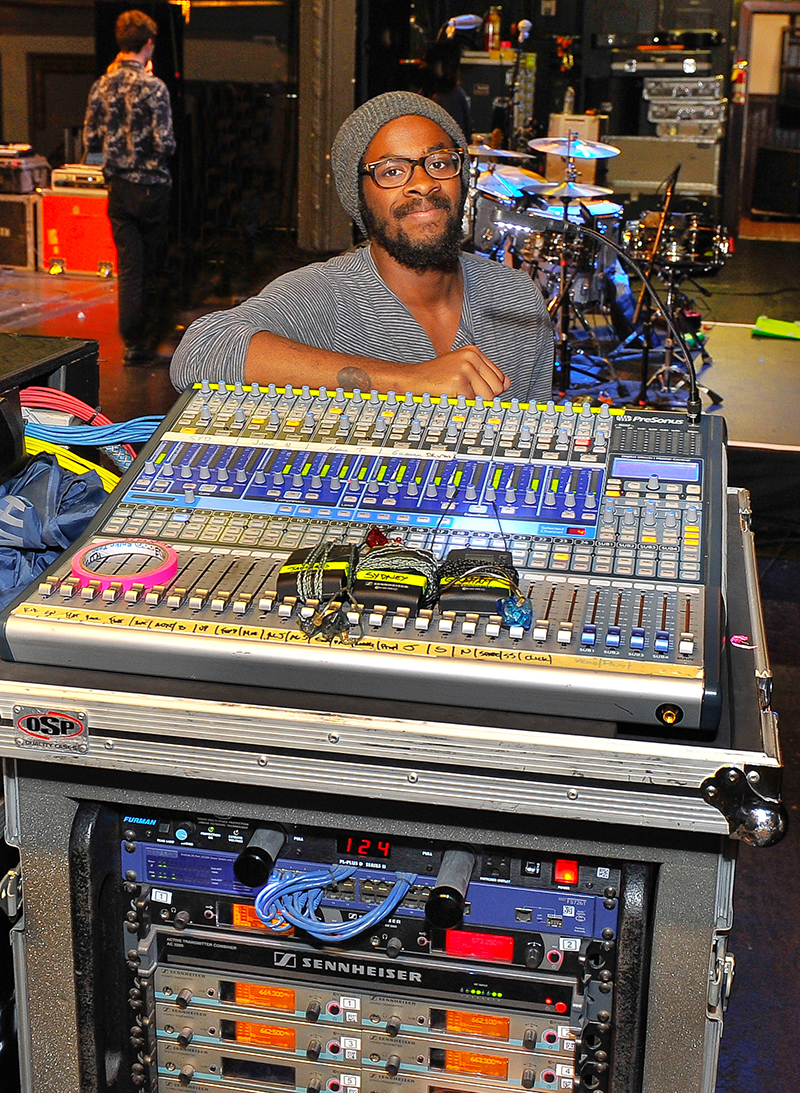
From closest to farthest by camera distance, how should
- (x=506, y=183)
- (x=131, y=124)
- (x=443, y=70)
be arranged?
(x=506, y=183)
(x=131, y=124)
(x=443, y=70)

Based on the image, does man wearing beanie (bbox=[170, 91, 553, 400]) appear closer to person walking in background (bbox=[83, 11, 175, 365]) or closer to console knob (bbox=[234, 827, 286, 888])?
console knob (bbox=[234, 827, 286, 888])

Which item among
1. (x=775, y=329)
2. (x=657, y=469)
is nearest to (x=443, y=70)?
(x=775, y=329)

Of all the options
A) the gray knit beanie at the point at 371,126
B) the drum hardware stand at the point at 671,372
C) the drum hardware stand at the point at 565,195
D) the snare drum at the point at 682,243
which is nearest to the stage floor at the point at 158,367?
the drum hardware stand at the point at 671,372

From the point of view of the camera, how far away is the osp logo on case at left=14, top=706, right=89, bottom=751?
106 cm

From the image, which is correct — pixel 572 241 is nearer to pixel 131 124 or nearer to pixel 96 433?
pixel 131 124

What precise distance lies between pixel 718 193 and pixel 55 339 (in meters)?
8.29

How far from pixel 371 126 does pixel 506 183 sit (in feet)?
13.5

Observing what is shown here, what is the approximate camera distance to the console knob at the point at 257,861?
1168 mm

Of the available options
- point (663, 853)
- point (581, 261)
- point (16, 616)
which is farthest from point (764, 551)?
point (16, 616)

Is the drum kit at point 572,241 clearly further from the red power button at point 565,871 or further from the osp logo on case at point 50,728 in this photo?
the osp logo on case at point 50,728

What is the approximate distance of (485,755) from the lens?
39.2 inches

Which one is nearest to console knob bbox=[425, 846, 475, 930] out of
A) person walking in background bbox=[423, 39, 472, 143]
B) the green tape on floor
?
the green tape on floor

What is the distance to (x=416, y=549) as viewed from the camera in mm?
1136

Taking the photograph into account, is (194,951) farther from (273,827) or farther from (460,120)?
(460,120)
